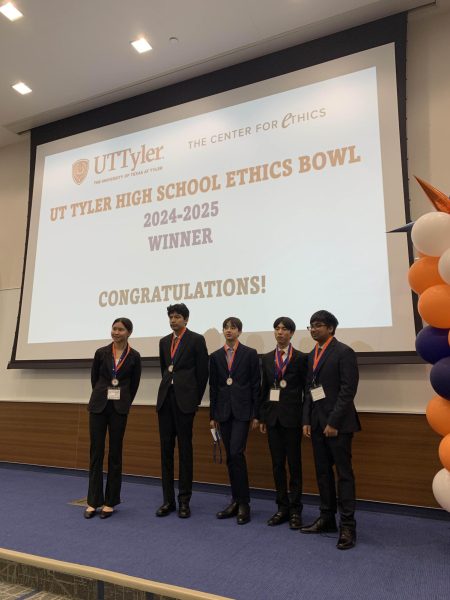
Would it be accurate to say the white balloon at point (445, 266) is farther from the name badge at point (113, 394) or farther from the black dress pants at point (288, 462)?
the name badge at point (113, 394)

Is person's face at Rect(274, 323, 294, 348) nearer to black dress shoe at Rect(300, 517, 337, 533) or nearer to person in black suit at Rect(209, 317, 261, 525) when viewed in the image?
person in black suit at Rect(209, 317, 261, 525)

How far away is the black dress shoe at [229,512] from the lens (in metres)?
2.88

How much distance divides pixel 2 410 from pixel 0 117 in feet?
10.2

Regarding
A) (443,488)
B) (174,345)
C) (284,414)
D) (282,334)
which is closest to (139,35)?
(174,345)

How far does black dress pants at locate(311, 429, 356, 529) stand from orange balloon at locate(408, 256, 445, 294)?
2.89 feet

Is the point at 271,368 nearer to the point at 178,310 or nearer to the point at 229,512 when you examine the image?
the point at 178,310

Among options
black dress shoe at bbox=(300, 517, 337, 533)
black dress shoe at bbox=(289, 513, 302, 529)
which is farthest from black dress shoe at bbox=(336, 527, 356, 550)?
black dress shoe at bbox=(289, 513, 302, 529)

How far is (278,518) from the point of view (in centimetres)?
276

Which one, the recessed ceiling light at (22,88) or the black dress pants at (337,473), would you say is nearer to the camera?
the black dress pants at (337,473)

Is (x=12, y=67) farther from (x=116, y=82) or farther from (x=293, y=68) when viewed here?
(x=293, y=68)

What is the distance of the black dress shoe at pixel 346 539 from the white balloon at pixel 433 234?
1.45 m

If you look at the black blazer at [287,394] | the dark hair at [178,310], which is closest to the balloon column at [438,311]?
the black blazer at [287,394]

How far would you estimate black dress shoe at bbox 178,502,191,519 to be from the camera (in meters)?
2.89

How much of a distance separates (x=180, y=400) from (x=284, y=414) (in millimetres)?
671
